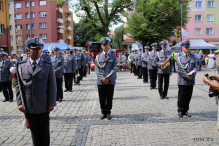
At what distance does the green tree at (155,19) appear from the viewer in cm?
2789

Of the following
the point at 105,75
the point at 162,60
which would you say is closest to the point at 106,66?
the point at 105,75

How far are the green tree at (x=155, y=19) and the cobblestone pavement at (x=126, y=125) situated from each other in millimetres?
21772

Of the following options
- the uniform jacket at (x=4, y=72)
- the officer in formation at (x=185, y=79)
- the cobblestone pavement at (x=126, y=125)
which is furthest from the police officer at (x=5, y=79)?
the officer in formation at (x=185, y=79)

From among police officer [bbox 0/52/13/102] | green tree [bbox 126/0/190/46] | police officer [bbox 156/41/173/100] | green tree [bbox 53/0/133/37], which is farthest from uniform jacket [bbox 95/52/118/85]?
green tree [bbox 126/0/190/46]

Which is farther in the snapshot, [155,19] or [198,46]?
[155,19]

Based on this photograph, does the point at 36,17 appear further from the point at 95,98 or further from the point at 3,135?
the point at 3,135

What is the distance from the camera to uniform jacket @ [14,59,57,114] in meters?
3.41

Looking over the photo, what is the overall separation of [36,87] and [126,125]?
2.76 meters

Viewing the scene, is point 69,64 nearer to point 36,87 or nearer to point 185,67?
point 185,67

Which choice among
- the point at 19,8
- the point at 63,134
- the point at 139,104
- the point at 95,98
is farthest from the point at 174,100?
the point at 19,8

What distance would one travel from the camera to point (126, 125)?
17.7ft

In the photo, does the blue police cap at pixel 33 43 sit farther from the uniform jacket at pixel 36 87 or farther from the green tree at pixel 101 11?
the green tree at pixel 101 11

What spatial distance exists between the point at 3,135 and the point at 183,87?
4.76 m

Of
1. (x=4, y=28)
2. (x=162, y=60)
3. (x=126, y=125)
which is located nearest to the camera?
(x=126, y=125)
